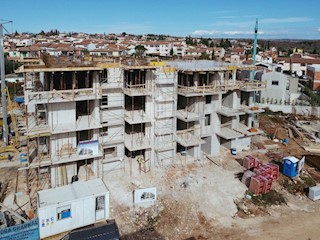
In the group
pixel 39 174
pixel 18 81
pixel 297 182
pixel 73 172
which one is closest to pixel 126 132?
pixel 73 172

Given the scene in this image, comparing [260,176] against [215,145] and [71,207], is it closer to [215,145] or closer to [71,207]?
[215,145]

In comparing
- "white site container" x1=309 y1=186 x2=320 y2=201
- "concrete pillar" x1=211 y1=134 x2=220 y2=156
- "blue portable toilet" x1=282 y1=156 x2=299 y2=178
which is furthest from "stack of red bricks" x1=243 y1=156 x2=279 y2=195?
"concrete pillar" x1=211 y1=134 x2=220 y2=156

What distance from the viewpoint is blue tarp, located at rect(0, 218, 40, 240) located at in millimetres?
16734

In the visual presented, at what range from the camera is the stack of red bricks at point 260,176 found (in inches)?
977

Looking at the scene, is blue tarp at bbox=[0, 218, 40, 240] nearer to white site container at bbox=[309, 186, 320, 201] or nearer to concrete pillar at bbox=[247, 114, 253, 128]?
white site container at bbox=[309, 186, 320, 201]

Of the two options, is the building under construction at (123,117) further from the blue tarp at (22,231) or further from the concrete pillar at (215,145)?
the blue tarp at (22,231)

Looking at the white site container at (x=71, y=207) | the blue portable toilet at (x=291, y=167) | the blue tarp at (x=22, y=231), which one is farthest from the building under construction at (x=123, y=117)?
the blue portable toilet at (x=291, y=167)

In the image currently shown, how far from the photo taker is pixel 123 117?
84.4 feet

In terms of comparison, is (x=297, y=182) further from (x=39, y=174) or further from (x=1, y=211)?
(x=1, y=211)

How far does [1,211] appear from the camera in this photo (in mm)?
19969

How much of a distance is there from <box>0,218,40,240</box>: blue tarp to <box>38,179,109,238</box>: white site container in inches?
14.2

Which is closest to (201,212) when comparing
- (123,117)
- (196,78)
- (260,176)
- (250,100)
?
(260,176)

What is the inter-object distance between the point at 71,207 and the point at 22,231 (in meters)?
2.87

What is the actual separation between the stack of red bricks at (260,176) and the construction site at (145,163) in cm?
9
